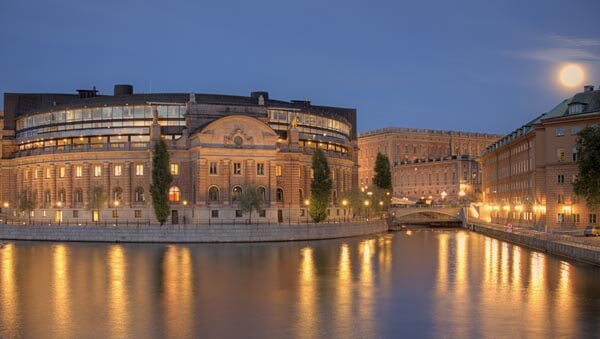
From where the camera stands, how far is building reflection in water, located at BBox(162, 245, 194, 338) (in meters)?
36.7

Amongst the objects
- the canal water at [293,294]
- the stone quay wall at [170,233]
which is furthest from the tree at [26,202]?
the canal water at [293,294]

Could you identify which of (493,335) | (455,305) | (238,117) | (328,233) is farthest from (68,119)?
(493,335)

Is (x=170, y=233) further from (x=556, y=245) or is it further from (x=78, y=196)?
(x=556, y=245)

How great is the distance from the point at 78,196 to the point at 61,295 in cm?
7210

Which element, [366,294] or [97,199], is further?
[97,199]

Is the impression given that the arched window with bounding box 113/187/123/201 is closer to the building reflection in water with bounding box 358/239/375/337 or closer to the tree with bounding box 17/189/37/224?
the tree with bounding box 17/189/37/224

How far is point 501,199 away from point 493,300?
9661 centimetres

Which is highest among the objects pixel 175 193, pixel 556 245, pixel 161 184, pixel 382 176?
pixel 382 176

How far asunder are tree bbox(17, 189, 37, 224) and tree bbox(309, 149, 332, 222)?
43.6 meters

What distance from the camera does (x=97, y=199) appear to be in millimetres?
106062

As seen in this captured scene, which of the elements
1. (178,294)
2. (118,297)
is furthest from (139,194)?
(118,297)

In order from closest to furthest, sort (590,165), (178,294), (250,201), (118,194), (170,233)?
(178,294), (590,165), (170,233), (250,201), (118,194)

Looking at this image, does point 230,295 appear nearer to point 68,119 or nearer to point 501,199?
point 68,119

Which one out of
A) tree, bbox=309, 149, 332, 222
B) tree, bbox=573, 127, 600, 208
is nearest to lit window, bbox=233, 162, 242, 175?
tree, bbox=309, 149, 332, 222
